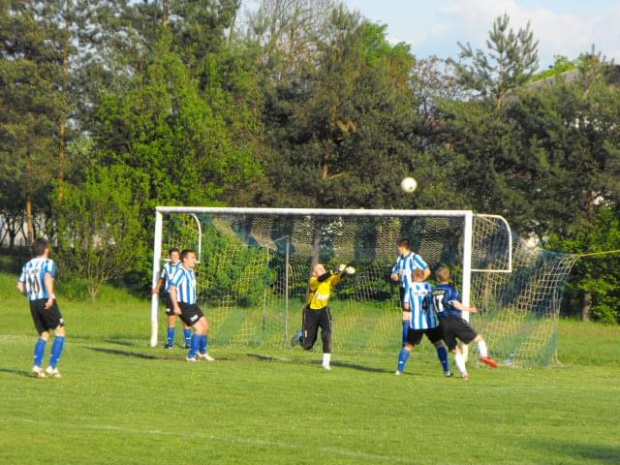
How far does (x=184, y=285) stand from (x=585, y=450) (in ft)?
29.9

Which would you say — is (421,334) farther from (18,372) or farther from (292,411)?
(18,372)

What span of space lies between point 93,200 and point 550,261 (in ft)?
65.3

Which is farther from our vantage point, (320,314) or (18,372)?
(320,314)

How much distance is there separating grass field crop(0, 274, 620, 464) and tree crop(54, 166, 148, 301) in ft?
55.1

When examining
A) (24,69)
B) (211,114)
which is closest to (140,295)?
(211,114)

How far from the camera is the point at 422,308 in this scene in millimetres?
Answer: 15828

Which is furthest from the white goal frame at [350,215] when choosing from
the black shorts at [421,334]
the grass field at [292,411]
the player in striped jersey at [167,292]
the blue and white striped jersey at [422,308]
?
the blue and white striped jersey at [422,308]

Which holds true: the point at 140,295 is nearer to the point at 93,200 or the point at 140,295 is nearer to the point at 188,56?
the point at 93,200

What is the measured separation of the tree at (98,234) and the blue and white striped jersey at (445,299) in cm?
2155

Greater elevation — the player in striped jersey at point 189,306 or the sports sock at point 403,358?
the player in striped jersey at point 189,306

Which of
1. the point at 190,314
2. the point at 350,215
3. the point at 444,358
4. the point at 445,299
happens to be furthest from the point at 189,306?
the point at 445,299

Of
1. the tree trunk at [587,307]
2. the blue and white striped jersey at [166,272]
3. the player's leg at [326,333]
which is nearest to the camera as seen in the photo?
the player's leg at [326,333]

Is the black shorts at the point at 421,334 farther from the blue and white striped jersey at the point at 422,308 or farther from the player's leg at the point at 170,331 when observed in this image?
the player's leg at the point at 170,331

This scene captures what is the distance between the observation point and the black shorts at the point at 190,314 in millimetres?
17156
